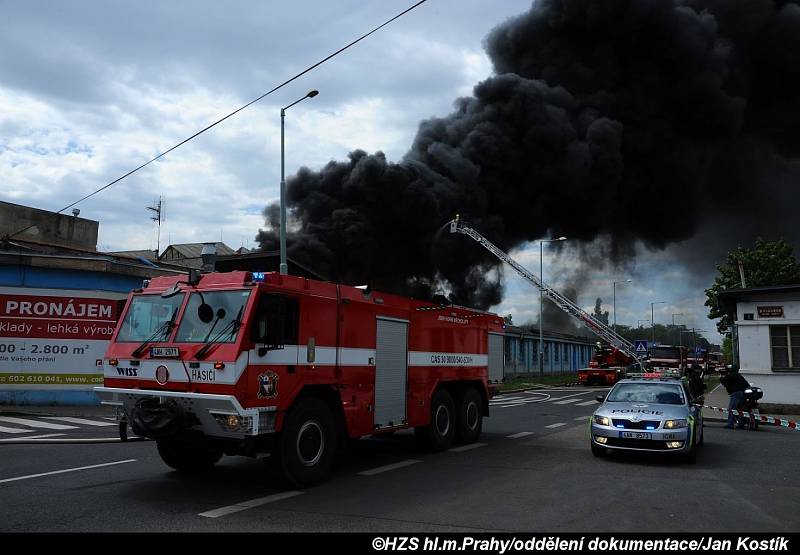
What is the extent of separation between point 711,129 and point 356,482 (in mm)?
36450

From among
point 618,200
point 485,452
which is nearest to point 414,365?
point 485,452

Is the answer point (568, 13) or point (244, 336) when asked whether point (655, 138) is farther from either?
point (244, 336)

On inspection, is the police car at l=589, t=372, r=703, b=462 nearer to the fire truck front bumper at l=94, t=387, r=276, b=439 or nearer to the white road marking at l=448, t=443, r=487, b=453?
the white road marking at l=448, t=443, r=487, b=453

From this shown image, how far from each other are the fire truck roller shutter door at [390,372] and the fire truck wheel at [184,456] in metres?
2.29

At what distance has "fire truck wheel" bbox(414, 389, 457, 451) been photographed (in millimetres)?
10180

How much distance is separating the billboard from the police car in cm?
1359

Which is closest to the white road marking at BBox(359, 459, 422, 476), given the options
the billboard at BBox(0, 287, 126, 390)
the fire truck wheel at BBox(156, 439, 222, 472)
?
the fire truck wheel at BBox(156, 439, 222, 472)

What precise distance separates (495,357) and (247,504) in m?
7.47

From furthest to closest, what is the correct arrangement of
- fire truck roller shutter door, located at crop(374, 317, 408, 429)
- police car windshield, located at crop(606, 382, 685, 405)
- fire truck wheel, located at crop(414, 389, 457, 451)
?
fire truck wheel, located at crop(414, 389, 457, 451) → police car windshield, located at crop(606, 382, 685, 405) → fire truck roller shutter door, located at crop(374, 317, 408, 429)

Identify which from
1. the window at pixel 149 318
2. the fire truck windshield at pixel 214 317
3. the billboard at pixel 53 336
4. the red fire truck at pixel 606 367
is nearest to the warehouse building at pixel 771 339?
the red fire truck at pixel 606 367

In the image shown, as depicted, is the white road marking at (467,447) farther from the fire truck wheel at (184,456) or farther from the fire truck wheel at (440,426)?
the fire truck wheel at (184,456)

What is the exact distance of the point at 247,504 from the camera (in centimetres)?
636

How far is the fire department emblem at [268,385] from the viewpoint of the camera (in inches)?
264
